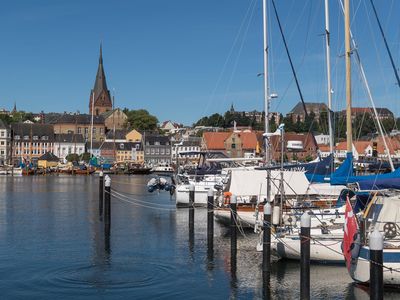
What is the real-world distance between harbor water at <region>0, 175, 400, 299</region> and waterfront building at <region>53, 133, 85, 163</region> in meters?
147

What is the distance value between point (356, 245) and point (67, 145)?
174m

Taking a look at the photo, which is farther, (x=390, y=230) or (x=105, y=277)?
(x=105, y=277)

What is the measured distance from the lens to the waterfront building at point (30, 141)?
180 m

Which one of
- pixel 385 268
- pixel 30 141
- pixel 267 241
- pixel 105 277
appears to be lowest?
pixel 105 277

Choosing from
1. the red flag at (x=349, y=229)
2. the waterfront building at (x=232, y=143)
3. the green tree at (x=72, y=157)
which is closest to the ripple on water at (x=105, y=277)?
the red flag at (x=349, y=229)

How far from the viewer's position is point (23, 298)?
2180 cm

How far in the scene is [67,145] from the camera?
189375 mm

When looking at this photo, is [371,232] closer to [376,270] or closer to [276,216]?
[376,270]

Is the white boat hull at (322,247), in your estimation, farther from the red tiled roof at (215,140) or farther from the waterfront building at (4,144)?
the waterfront building at (4,144)

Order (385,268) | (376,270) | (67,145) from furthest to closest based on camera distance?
(67,145) → (385,268) → (376,270)

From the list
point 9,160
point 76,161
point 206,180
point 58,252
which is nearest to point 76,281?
point 58,252

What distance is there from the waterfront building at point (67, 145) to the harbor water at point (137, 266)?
14695 centimetres

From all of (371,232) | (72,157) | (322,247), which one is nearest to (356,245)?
(371,232)

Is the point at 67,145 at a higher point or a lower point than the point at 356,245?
higher
